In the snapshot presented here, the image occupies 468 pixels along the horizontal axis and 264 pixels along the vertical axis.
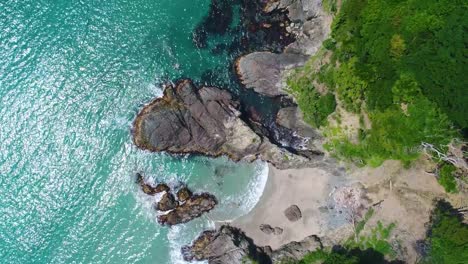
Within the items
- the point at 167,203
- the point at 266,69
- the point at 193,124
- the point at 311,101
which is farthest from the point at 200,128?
the point at 311,101

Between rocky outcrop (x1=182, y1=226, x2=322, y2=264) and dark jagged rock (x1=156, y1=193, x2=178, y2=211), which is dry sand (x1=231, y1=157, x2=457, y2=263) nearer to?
rocky outcrop (x1=182, y1=226, x2=322, y2=264)

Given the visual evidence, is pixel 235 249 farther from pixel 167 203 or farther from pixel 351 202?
pixel 351 202

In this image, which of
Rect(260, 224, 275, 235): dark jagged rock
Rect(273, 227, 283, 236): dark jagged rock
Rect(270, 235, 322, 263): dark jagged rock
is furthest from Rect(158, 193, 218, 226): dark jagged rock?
Rect(270, 235, 322, 263): dark jagged rock

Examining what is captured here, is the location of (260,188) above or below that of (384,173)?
above

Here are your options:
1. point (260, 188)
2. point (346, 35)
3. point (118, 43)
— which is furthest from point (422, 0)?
point (118, 43)

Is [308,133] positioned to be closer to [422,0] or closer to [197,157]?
[197,157]
